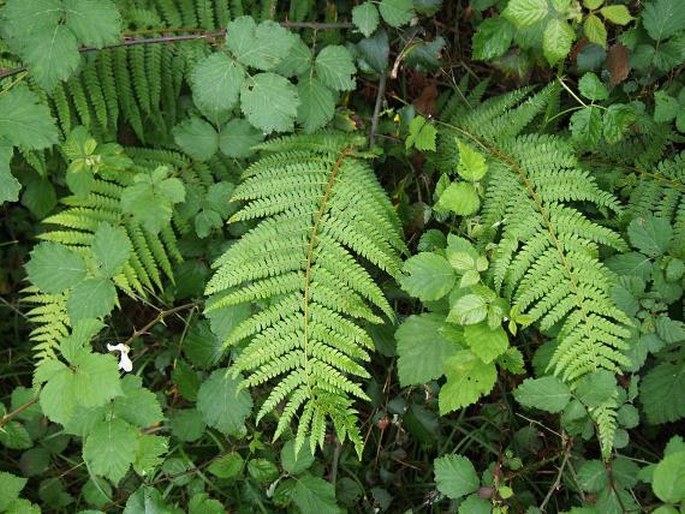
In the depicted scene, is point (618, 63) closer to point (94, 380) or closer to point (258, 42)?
point (258, 42)

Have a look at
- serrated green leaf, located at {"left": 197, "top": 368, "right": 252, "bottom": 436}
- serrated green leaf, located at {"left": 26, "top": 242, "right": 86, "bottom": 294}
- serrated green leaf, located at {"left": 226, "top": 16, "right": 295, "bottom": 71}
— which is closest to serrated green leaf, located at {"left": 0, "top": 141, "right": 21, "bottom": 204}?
serrated green leaf, located at {"left": 26, "top": 242, "right": 86, "bottom": 294}

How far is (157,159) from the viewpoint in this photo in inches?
116

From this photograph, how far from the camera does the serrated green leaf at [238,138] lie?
273 centimetres

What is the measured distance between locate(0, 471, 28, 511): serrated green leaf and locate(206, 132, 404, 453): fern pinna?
1.02 m

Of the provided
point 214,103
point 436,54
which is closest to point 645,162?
point 436,54

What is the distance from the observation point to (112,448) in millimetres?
2336

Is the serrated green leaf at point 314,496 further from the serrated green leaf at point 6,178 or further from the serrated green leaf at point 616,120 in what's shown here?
the serrated green leaf at point 616,120

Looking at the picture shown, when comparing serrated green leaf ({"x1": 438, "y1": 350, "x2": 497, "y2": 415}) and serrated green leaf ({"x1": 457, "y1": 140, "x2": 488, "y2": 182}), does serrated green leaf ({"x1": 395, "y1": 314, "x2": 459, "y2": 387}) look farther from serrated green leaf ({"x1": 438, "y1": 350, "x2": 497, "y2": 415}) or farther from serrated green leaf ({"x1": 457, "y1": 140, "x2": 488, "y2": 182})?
serrated green leaf ({"x1": 457, "y1": 140, "x2": 488, "y2": 182})

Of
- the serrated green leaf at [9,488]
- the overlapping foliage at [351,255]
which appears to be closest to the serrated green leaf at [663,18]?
the overlapping foliage at [351,255]

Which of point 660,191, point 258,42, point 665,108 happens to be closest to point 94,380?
point 258,42

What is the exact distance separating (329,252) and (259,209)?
12.0 inches

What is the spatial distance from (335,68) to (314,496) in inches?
65.9

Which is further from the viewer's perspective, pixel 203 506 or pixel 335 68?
pixel 335 68

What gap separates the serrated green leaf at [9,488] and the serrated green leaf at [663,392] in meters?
2.36
